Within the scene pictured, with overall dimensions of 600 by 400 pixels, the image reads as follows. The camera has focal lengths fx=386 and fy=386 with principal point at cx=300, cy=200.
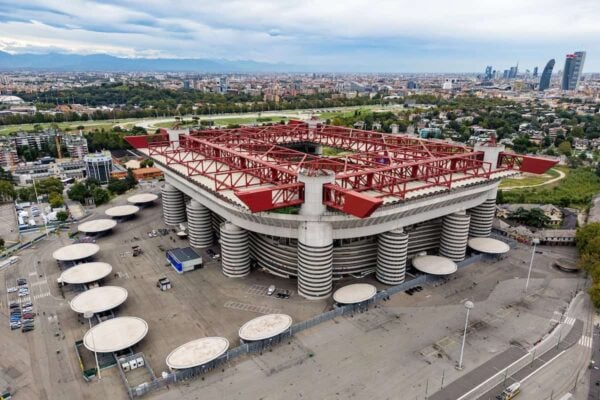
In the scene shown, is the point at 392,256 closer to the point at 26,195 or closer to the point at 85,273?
the point at 85,273

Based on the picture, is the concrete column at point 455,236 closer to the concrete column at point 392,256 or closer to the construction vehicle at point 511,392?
the concrete column at point 392,256

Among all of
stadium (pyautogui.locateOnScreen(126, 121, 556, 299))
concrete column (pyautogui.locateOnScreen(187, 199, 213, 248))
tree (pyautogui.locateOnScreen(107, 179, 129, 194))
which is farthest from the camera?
tree (pyautogui.locateOnScreen(107, 179, 129, 194))

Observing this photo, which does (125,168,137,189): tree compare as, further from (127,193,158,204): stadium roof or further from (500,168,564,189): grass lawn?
(500,168,564,189): grass lawn

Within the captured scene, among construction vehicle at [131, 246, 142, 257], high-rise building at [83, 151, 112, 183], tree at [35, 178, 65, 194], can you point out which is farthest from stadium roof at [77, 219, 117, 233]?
high-rise building at [83, 151, 112, 183]

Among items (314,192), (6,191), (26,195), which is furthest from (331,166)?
(6,191)

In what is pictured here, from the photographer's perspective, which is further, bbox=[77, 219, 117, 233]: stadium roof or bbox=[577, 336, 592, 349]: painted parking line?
bbox=[77, 219, 117, 233]: stadium roof

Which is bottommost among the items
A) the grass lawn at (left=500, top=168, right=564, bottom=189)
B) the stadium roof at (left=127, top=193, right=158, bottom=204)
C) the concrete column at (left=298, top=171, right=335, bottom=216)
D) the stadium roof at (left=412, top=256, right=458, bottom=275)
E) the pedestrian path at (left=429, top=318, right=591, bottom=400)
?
the pedestrian path at (left=429, top=318, right=591, bottom=400)

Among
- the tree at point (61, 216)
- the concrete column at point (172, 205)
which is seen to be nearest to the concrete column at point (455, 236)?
A: the concrete column at point (172, 205)

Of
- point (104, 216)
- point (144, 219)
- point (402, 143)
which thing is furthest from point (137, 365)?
point (402, 143)
